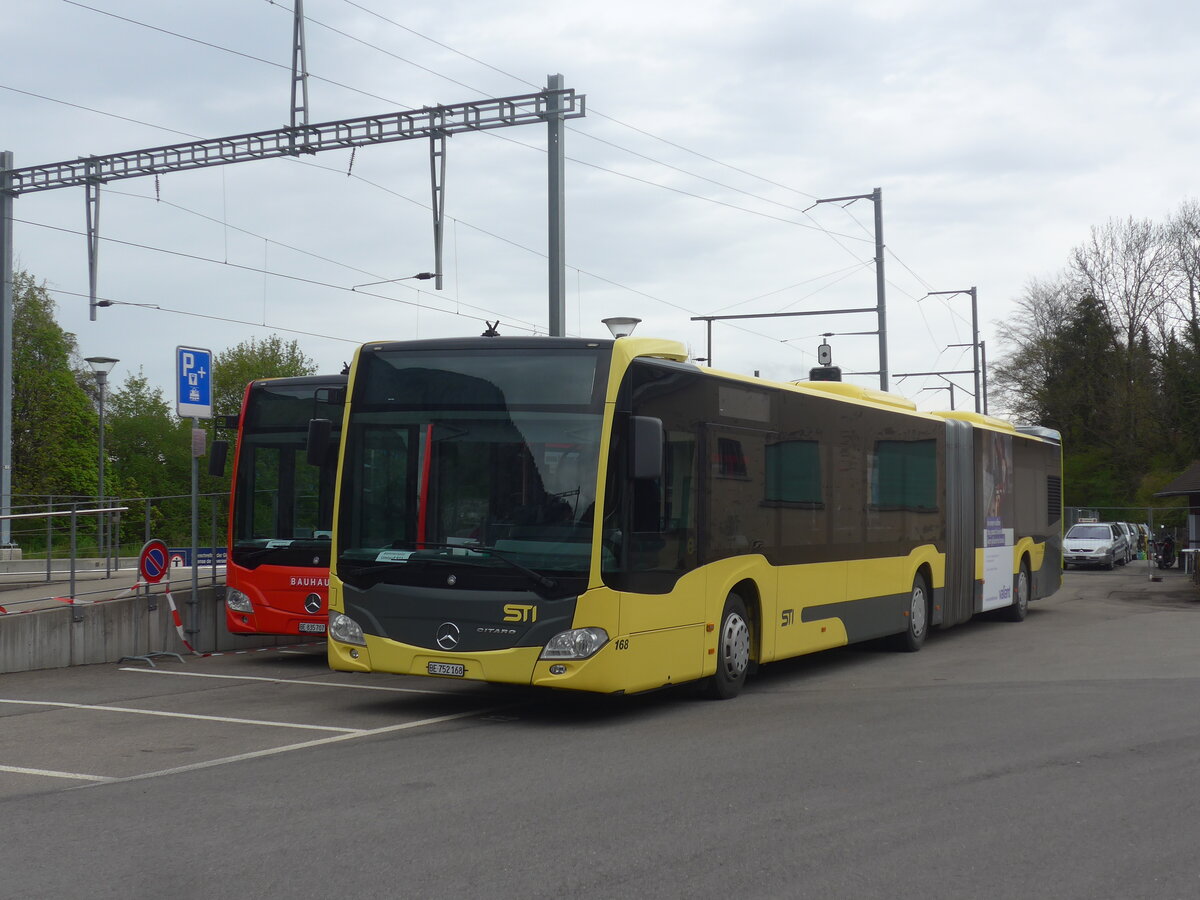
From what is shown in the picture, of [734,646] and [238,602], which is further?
[238,602]

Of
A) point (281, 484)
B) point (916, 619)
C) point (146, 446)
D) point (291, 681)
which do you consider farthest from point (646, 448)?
point (146, 446)

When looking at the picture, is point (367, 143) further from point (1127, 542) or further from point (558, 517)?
point (1127, 542)

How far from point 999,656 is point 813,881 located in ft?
35.4

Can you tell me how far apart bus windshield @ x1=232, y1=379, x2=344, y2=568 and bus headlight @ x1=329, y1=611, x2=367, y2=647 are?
421 cm

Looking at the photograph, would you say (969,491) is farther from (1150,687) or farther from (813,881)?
(813,881)

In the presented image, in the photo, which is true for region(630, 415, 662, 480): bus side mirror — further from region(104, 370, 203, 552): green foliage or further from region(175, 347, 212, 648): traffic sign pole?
region(104, 370, 203, 552): green foliage

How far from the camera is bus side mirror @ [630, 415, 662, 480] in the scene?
970cm

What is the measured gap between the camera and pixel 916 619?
1655 centimetres

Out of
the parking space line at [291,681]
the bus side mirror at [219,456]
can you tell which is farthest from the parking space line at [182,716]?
the bus side mirror at [219,456]

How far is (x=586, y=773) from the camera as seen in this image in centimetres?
803

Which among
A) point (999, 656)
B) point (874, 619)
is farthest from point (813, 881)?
point (999, 656)

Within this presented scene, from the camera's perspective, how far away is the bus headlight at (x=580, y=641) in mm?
9719

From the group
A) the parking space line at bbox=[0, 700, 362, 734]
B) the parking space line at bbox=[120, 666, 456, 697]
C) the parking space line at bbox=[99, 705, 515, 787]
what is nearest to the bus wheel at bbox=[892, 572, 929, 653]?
the parking space line at bbox=[120, 666, 456, 697]

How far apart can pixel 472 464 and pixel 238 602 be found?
6.06 m
